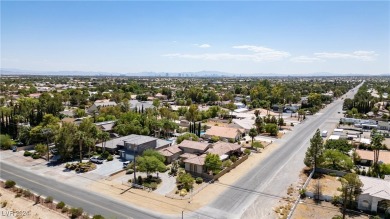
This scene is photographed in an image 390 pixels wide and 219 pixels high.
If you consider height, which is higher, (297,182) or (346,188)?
(346,188)

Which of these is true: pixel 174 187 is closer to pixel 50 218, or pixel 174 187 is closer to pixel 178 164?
pixel 178 164

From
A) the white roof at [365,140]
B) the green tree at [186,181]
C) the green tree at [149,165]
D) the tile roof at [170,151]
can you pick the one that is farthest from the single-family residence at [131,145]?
the white roof at [365,140]

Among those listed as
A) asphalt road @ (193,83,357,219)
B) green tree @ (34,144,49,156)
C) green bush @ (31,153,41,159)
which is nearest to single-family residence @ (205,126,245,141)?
asphalt road @ (193,83,357,219)

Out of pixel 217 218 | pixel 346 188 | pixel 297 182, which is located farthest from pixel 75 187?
pixel 346 188

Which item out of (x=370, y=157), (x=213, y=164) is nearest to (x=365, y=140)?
(x=370, y=157)

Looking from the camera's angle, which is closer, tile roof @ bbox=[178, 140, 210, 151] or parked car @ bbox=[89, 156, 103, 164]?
parked car @ bbox=[89, 156, 103, 164]

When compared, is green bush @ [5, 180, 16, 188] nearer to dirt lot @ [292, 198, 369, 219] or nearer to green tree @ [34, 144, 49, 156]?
green tree @ [34, 144, 49, 156]
